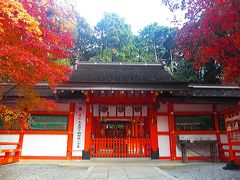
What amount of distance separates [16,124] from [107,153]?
464cm

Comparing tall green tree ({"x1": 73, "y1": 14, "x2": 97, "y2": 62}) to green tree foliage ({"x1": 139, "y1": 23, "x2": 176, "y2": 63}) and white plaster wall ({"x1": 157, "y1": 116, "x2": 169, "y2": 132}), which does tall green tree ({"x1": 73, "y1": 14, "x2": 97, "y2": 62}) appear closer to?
green tree foliage ({"x1": 139, "y1": 23, "x2": 176, "y2": 63})

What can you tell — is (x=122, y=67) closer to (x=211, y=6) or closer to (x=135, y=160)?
(x=135, y=160)

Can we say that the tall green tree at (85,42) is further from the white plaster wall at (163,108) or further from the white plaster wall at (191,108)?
the white plaster wall at (191,108)

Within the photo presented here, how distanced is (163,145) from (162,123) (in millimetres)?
1074

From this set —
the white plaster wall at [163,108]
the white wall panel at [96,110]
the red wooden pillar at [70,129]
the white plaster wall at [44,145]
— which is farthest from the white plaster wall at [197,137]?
the white plaster wall at [44,145]

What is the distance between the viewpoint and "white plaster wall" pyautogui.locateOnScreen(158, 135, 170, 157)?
9.62 m

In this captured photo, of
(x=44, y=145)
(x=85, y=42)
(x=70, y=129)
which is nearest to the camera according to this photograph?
(x=44, y=145)

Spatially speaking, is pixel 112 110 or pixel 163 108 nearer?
pixel 163 108

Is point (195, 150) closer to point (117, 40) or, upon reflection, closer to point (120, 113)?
point (120, 113)

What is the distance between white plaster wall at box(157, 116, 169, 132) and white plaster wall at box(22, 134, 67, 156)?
4.71 m

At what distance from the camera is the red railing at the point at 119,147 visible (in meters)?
9.69

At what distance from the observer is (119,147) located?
9766mm

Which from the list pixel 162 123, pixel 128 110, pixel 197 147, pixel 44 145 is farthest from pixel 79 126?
pixel 197 147

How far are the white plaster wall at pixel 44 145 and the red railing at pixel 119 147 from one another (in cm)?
150
